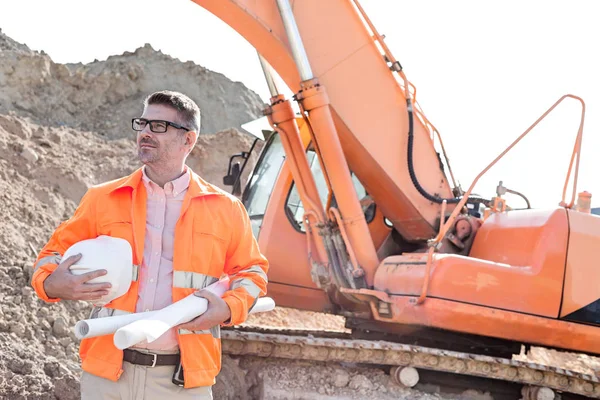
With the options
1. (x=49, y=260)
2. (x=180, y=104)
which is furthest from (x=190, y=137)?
(x=49, y=260)

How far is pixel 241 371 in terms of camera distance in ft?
19.2

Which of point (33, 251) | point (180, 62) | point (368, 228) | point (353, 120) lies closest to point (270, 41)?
point (353, 120)

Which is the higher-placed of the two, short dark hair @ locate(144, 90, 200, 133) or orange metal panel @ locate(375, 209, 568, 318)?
short dark hair @ locate(144, 90, 200, 133)

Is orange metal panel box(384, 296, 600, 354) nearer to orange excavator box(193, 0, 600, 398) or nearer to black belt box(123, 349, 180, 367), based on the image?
orange excavator box(193, 0, 600, 398)

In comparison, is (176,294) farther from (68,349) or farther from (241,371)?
(68,349)

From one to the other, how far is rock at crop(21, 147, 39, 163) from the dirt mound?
5.00 m

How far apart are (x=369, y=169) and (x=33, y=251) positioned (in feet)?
13.7

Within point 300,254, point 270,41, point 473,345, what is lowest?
point 473,345

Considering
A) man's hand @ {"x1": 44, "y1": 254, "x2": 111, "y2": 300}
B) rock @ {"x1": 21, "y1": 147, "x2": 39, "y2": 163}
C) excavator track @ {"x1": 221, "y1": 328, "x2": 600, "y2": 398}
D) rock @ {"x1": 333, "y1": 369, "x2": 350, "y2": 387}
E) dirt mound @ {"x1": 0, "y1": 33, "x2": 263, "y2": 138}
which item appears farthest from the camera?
dirt mound @ {"x1": 0, "y1": 33, "x2": 263, "y2": 138}

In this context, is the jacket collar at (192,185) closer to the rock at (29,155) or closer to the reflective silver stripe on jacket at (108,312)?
the reflective silver stripe on jacket at (108,312)

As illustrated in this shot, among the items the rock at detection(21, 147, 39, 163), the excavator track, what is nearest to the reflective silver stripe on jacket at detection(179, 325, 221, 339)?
the excavator track

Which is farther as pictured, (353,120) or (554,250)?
(353,120)

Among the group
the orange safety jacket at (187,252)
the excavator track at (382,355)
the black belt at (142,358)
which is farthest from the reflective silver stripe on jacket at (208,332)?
the excavator track at (382,355)

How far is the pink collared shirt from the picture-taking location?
264 centimetres
